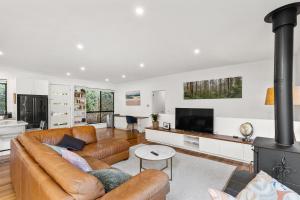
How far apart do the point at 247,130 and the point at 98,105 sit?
6666 millimetres

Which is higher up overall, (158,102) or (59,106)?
(158,102)

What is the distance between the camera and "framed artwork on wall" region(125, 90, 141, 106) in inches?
291

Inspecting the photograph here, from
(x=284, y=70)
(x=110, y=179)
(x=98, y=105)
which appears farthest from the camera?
(x=98, y=105)

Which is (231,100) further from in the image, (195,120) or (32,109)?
(32,109)

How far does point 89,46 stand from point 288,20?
3257 millimetres

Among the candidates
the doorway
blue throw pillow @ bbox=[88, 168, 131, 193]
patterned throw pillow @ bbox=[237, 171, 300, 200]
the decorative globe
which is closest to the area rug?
the decorative globe

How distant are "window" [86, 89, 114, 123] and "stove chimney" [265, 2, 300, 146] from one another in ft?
24.0

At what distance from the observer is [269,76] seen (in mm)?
4012

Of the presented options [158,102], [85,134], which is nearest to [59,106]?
[85,134]

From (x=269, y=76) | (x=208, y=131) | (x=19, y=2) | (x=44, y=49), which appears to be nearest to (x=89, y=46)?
(x=44, y=49)

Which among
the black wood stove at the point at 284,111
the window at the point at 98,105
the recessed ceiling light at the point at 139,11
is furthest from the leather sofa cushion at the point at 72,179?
the window at the point at 98,105

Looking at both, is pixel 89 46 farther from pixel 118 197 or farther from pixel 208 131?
pixel 208 131

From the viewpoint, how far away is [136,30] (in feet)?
8.24

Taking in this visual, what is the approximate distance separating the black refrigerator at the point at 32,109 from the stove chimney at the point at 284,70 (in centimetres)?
636
